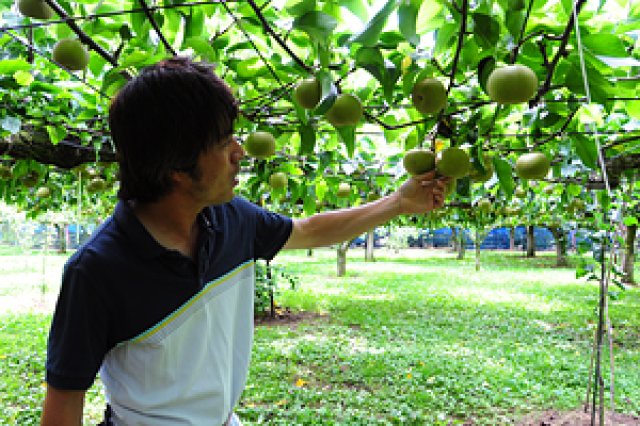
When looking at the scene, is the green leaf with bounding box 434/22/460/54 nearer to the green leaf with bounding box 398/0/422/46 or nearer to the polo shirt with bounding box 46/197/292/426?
the green leaf with bounding box 398/0/422/46

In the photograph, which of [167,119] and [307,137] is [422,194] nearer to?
[307,137]

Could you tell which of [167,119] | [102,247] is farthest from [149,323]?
[167,119]

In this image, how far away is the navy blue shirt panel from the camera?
1141 mm

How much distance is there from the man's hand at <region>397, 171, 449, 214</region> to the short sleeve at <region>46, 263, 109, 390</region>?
3.27 feet

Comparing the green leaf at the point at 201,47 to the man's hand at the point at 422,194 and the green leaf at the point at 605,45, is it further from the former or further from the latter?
the green leaf at the point at 605,45

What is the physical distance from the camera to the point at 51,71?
2332mm

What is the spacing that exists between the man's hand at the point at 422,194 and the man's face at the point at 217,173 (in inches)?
23.4

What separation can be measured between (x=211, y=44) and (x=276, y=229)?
67 cm

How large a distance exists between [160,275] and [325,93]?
648mm

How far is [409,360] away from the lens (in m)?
5.58

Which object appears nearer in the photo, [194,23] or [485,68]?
[485,68]

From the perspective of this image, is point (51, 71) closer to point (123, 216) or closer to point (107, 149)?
point (107, 149)

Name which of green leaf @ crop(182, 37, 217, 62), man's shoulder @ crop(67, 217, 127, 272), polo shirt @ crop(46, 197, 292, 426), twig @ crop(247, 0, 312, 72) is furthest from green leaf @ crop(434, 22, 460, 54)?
man's shoulder @ crop(67, 217, 127, 272)

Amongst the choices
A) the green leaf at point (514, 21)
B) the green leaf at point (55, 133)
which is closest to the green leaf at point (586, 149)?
the green leaf at point (514, 21)
